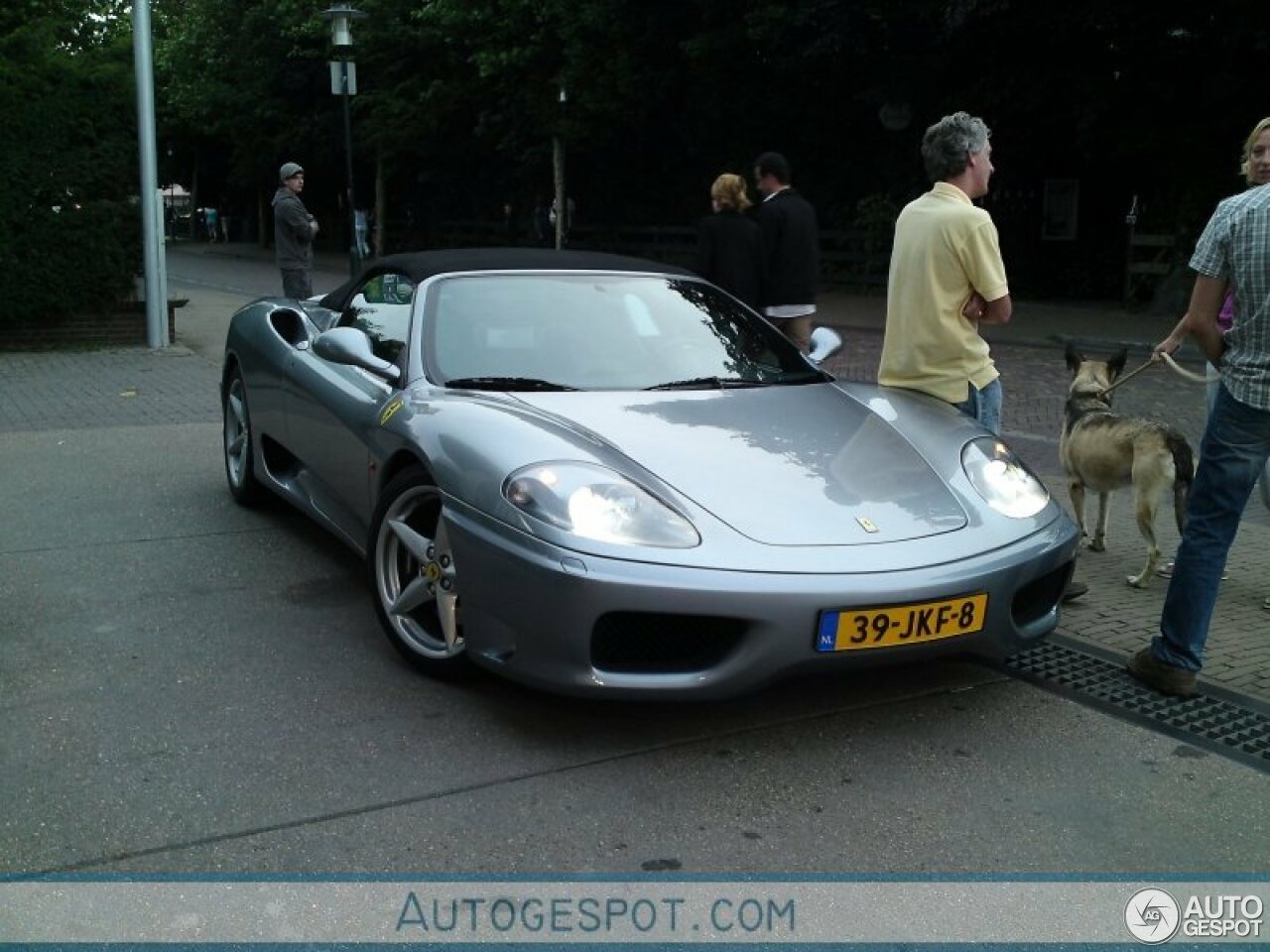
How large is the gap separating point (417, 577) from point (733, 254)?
393 centimetres

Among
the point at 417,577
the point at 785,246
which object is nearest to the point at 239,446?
the point at 417,577

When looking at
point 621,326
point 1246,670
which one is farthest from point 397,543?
point 1246,670

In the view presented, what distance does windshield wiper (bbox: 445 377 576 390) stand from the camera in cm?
454

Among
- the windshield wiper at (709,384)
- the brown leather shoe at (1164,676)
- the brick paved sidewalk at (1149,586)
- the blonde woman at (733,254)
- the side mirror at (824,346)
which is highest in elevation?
the blonde woman at (733,254)

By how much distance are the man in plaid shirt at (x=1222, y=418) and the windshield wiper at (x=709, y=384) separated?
1.47m

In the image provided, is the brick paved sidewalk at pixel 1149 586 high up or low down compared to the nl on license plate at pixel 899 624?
down

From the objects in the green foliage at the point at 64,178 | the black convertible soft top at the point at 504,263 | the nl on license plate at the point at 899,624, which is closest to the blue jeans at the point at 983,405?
the black convertible soft top at the point at 504,263

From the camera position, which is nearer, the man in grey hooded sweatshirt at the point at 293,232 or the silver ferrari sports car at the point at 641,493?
the silver ferrari sports car at the point at 641,493

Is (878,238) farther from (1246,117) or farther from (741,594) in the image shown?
(741,594)

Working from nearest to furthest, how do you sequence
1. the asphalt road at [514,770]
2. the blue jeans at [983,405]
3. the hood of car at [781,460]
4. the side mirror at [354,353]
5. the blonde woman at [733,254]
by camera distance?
the asphalt road at [514,770], the hood of car at [781,460], the side mirror at [354,353], the blue jeans at [983,405], the blonde woman at [733,254]

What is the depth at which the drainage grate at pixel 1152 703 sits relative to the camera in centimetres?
390

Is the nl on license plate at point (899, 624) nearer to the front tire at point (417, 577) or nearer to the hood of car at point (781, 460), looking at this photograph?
the hood of car at point (781, 460)

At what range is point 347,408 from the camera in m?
4.99

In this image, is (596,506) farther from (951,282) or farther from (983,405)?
(983,405)
